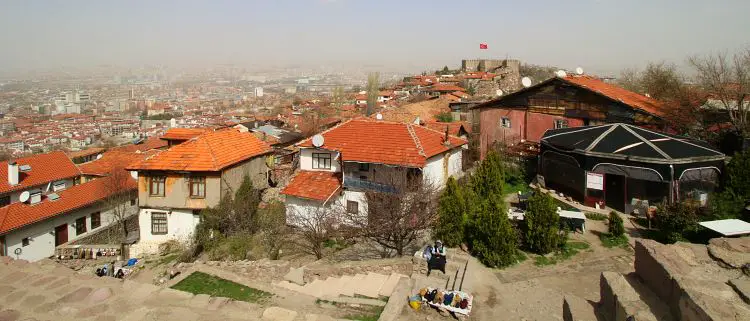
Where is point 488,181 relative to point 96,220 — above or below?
above

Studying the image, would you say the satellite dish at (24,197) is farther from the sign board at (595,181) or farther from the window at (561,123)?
the window at (561,123)

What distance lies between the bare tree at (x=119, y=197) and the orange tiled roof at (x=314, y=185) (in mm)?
11479

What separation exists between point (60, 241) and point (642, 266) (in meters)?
25.5

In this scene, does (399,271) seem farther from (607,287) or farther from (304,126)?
(304,126)

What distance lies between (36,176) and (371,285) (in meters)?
23.4

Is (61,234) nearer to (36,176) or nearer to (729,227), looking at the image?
(36,176)

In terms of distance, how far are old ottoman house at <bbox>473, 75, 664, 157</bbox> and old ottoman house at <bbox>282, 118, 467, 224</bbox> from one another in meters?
4.34

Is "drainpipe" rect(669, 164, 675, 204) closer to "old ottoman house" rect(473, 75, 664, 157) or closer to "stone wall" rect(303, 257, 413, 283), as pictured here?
"old ottoman house" rect(473, 75, 664, 157)

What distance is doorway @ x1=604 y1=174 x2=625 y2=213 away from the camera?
15.6 meters

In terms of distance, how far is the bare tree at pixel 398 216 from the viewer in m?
14.0

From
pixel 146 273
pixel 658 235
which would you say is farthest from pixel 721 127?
pixel 146 273

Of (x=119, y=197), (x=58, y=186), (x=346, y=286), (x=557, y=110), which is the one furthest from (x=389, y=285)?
(x=58, y=186)

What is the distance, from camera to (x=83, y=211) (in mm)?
23375

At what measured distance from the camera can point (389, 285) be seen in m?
10.8
